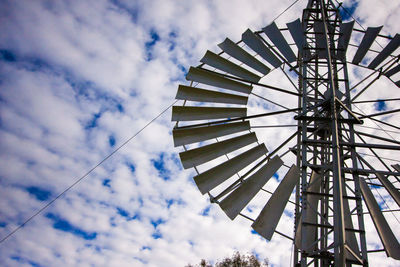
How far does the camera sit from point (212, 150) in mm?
7109

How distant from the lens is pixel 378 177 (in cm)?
691

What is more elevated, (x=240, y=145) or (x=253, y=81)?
(x=253, y=81)

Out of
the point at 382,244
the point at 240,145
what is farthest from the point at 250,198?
the point at 382,244

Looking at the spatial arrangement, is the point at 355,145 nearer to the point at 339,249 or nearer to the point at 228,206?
the point at 339,249

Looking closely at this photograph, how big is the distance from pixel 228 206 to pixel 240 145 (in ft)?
4.66

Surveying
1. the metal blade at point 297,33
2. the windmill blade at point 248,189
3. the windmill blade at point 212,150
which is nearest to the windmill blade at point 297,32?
the metal blade at point 297,33

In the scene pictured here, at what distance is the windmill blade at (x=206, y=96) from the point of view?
7438 mm

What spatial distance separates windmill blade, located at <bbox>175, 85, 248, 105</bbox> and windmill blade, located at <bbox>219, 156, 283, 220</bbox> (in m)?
1.60

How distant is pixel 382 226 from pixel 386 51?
404cm

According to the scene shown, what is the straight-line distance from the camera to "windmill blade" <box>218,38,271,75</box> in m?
7.93

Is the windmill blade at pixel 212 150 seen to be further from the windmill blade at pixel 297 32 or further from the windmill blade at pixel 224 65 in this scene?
the windmill blade at pixel 297 32

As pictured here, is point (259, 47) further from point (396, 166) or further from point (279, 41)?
point (396, 166)

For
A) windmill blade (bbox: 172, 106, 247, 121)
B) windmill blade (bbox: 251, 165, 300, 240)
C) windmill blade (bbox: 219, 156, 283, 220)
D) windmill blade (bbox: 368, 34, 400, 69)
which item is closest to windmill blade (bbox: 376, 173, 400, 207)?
windmill blade (bbox: 251, 165, 300, 240)

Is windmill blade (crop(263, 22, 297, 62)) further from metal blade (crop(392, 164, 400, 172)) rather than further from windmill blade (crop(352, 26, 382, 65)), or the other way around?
metal blade (crop(392, 164, 400, 172))
